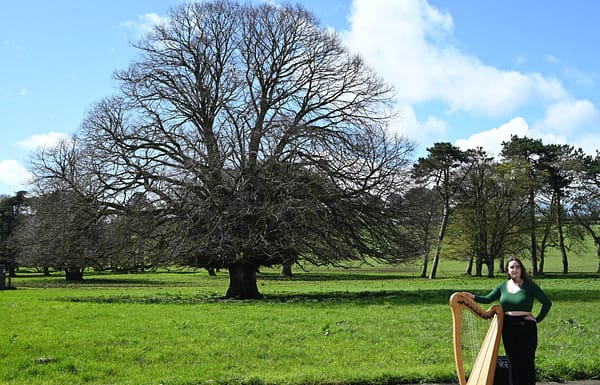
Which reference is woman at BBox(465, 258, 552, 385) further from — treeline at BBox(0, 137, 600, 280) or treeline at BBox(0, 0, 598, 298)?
treeline at BBox(0, 137, 600, 280)

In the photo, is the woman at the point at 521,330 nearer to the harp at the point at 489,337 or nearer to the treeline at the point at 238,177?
the harp at the point at 489,337

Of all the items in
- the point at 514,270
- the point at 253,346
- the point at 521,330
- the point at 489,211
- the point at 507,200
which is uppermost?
the point at 507,200

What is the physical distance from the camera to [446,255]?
194 feet

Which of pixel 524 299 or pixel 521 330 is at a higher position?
pixel 524 299

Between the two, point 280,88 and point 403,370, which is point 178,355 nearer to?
point 403,370

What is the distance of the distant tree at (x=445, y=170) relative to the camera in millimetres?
52750

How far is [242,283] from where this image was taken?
973 inches

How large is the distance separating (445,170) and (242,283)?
35115mm

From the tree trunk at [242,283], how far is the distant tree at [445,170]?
29549 mm

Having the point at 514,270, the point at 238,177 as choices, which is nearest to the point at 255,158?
the point at 238,177

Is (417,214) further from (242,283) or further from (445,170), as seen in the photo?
(445,170)

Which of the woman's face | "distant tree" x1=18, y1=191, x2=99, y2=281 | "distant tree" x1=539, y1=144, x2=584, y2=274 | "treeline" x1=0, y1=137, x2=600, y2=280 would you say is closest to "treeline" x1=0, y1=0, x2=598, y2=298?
"distant tree" x1=18, y1=191, x2=99, y2=281

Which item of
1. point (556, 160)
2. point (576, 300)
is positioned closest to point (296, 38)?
point (576, 300)

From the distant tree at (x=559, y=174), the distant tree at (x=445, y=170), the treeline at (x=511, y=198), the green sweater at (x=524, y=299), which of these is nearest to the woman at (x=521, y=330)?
the green sweater at (x=524, y=299)
